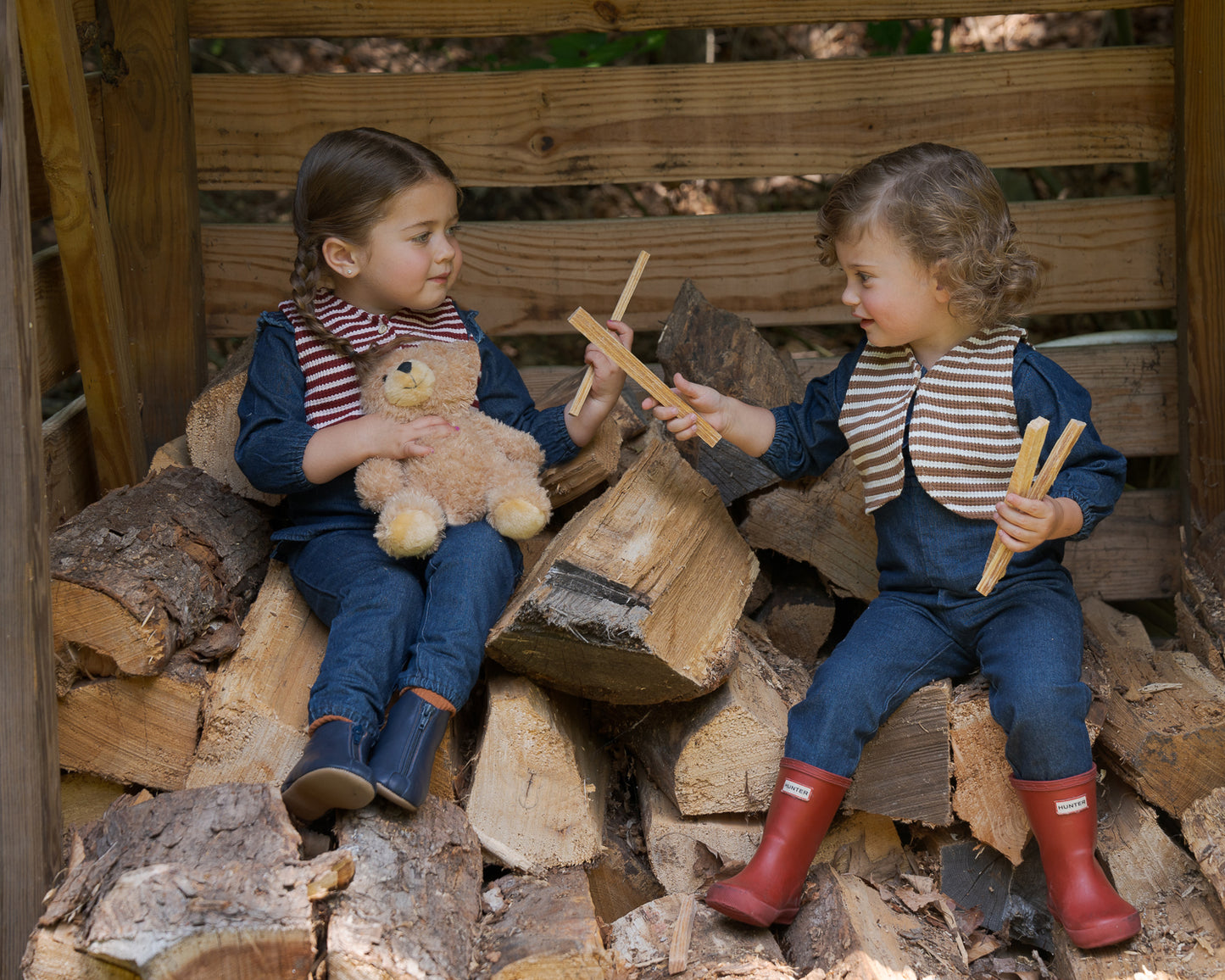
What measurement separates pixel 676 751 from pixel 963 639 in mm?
610

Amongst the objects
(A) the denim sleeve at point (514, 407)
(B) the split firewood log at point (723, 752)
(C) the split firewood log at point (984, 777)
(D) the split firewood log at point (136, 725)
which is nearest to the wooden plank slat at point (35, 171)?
(A) the denim sleeve at point (514, 407)

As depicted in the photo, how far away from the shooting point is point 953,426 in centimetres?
208

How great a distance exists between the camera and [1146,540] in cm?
309

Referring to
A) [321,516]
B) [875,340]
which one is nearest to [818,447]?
[875,340]

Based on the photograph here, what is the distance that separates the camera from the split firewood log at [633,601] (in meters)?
1.86

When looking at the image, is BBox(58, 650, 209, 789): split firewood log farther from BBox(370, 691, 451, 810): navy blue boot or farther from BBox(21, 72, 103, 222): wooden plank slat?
BBox(21, 72, 103, 222): wooden plank slat

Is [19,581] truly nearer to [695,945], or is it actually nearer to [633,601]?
[633,601]

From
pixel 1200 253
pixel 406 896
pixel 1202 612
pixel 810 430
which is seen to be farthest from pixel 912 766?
pixel 1200 253

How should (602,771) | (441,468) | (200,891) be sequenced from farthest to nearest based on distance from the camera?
(602,771) → (441,468) → (200,891)

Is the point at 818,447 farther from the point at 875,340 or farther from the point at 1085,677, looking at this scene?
the point at 1085,677

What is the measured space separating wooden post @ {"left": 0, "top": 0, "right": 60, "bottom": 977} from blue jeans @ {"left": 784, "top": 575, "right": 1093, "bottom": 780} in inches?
49.2

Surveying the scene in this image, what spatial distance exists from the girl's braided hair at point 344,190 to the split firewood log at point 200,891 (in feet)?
3.23

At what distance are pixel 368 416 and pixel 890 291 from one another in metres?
1.05

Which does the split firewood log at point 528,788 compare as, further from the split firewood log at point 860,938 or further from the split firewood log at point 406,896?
the split firewood log at point 860,938
